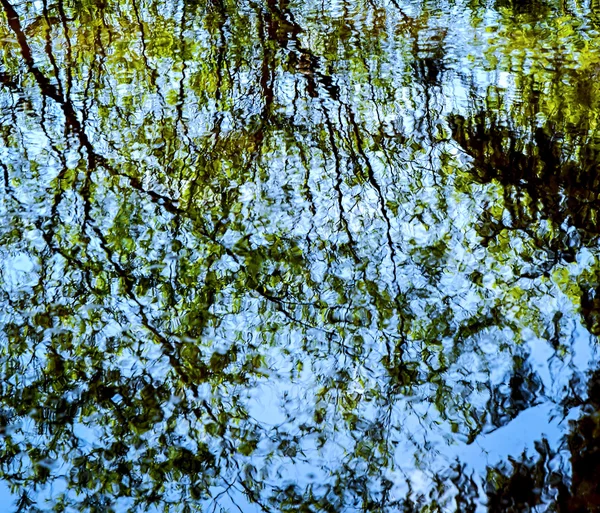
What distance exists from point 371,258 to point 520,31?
343 centimetres

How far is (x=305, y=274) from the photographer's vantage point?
372cm

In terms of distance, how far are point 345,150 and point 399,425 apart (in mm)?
2269

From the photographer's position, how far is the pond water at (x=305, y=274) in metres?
2.74

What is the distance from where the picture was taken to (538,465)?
2.64 m

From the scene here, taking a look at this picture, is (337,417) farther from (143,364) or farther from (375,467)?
(143,364)

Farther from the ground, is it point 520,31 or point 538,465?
point 520,31

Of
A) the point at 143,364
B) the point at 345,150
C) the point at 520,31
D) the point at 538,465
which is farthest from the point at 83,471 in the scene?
the point at 520,31

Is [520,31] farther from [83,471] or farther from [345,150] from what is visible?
[83,471]

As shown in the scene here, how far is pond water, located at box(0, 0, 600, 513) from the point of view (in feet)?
9.00

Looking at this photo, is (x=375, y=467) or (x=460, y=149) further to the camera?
(x=460, y=149)

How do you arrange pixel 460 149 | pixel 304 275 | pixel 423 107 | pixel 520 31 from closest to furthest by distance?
1. pixel 304 275
2. pixel 460 149
3. pixel 423 107
4. pixel 520 31

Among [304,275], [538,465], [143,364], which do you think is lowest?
[538,465]

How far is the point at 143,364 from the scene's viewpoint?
3244mm

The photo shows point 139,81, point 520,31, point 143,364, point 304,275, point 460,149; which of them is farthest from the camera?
point 520,31
